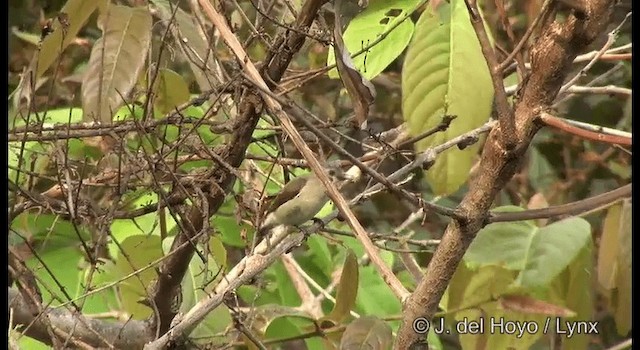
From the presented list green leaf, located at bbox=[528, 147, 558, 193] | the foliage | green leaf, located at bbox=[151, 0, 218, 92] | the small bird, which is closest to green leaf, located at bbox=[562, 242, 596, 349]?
the foliage

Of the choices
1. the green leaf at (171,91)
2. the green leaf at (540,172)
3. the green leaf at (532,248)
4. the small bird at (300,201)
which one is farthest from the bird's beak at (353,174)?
the green leaf at (540,172)

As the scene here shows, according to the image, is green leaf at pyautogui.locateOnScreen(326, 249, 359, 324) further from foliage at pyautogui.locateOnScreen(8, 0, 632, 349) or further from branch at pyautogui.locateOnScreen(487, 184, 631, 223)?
branch at pyautogui.locateOnScreen(487, 184, 631, 223)

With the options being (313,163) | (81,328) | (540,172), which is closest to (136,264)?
(81,328)

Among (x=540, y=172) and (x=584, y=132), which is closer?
(x=584, y=132)

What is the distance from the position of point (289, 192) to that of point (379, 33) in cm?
14

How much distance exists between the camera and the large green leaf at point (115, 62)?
2.09 ft

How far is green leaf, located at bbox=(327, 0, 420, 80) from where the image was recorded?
607 millimetres

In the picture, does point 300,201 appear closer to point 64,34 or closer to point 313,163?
point 313,163

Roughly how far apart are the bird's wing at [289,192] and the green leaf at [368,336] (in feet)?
0.35

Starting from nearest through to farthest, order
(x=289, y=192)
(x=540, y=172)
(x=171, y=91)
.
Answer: (x=289, y=192), (x=171, y=91), (x=540, y=172)

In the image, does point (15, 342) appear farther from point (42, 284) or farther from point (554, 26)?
point (554, 26)

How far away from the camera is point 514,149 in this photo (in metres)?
0.49

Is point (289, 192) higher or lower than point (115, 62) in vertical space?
lower

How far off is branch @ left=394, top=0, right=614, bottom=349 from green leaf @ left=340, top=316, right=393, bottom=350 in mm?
16
